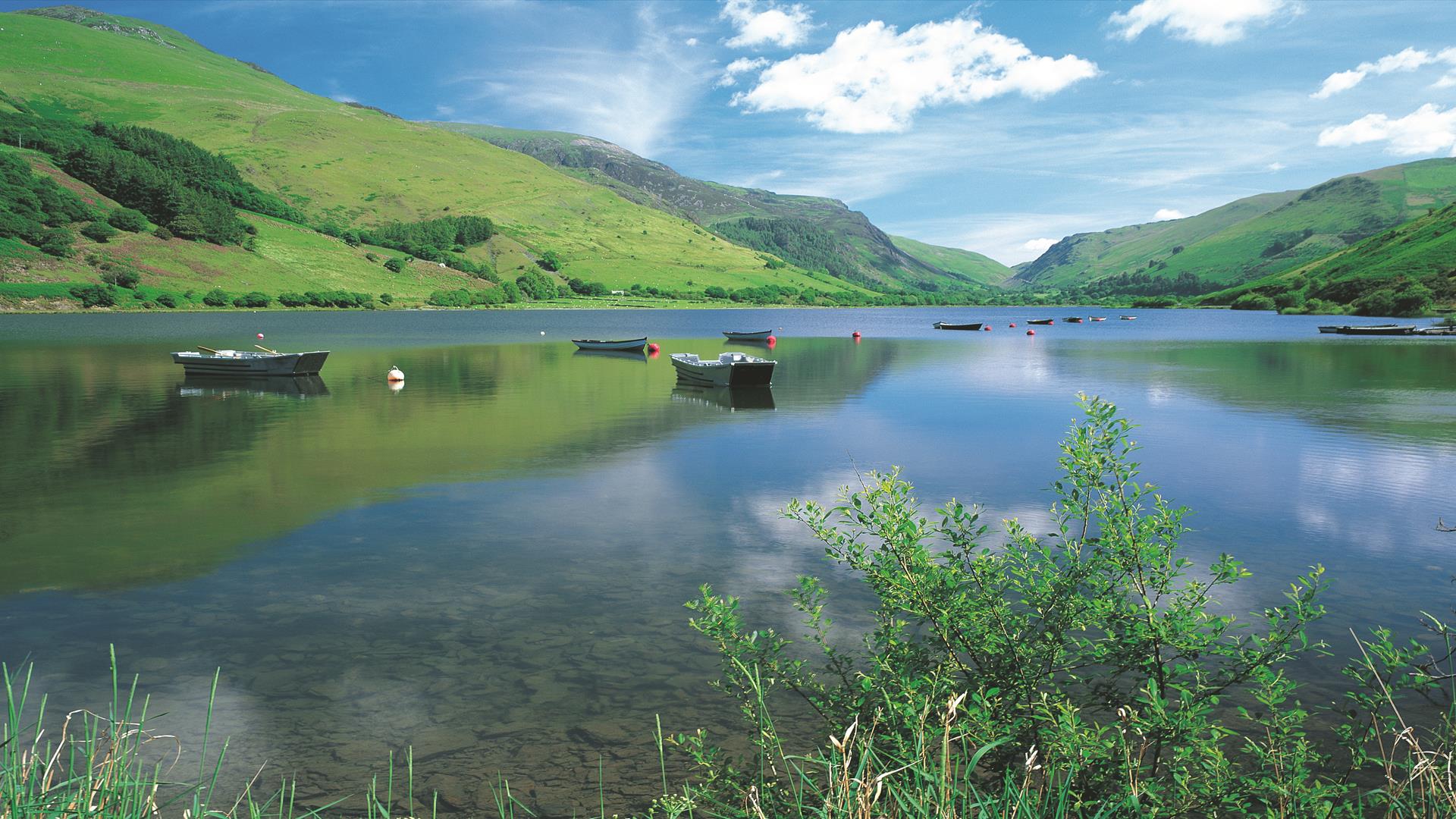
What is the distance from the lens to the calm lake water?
9.12m

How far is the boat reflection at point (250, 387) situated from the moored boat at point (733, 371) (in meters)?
20.1

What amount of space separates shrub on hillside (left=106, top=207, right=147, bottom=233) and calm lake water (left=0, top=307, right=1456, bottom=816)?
16436 cm

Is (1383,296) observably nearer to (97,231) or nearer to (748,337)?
(748,337)

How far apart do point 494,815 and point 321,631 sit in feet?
17.9

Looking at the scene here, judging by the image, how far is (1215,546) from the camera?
1567 cm

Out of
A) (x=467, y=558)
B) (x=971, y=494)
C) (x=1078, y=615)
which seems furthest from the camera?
(x=971, y=494)

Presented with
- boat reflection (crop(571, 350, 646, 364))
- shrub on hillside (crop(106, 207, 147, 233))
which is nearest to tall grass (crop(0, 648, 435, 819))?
boat reflection (crop(571, 350, 646, 364))

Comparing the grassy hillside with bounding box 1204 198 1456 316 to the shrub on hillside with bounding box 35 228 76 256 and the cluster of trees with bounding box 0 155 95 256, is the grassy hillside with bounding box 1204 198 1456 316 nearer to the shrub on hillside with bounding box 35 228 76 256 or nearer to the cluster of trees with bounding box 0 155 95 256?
the shrub on hillside with bounding box 35 228 76 256

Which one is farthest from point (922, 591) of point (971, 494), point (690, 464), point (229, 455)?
point (229, 455)

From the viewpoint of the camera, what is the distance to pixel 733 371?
42969 millimetres

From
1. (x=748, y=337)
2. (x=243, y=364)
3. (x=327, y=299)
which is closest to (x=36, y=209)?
(x=327, y=299)

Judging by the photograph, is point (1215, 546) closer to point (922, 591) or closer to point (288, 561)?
point (922, 591)

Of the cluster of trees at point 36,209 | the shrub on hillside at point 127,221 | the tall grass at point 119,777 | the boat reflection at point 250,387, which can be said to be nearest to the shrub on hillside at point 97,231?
the cluster of trees at point 36,209

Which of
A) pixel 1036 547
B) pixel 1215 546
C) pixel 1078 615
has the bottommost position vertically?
pixel 1215 546
